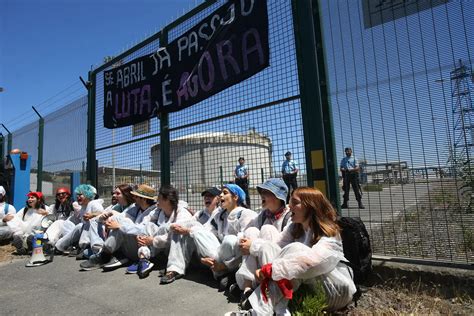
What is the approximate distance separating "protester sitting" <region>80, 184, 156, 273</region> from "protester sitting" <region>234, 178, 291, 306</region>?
1.75 meters

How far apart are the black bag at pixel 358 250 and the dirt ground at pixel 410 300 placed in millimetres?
180

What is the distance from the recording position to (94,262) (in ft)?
14.1

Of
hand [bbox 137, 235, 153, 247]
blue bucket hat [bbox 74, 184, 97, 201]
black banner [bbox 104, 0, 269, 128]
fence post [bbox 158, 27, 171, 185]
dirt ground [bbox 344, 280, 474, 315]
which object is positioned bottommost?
dirt ground [bbox 344, 280, 474, 315]

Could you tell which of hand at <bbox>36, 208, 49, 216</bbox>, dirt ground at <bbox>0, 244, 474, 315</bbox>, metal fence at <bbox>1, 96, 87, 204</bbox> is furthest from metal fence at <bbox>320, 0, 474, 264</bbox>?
metal fence at <bbox>1, 96, 87, 204</bbox>

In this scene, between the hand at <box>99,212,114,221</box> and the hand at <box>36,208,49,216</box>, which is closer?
the hand at <box>99,212,114,221</box>

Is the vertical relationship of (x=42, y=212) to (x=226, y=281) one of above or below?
above

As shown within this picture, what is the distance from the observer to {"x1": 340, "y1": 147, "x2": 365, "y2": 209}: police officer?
10.9 feet

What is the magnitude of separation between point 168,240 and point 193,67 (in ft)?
9.22

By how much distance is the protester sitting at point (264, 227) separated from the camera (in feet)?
9.00

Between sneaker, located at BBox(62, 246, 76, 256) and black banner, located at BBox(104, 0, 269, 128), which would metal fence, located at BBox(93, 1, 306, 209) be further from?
sneaker, located at BBox(62, 246, 76, 256)

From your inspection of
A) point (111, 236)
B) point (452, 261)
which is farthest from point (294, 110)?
point (111, 236)

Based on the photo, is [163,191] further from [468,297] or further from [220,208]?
[468,297]

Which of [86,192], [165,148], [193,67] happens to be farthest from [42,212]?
[193,67]

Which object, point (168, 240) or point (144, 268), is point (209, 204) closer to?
point (168, 240)
